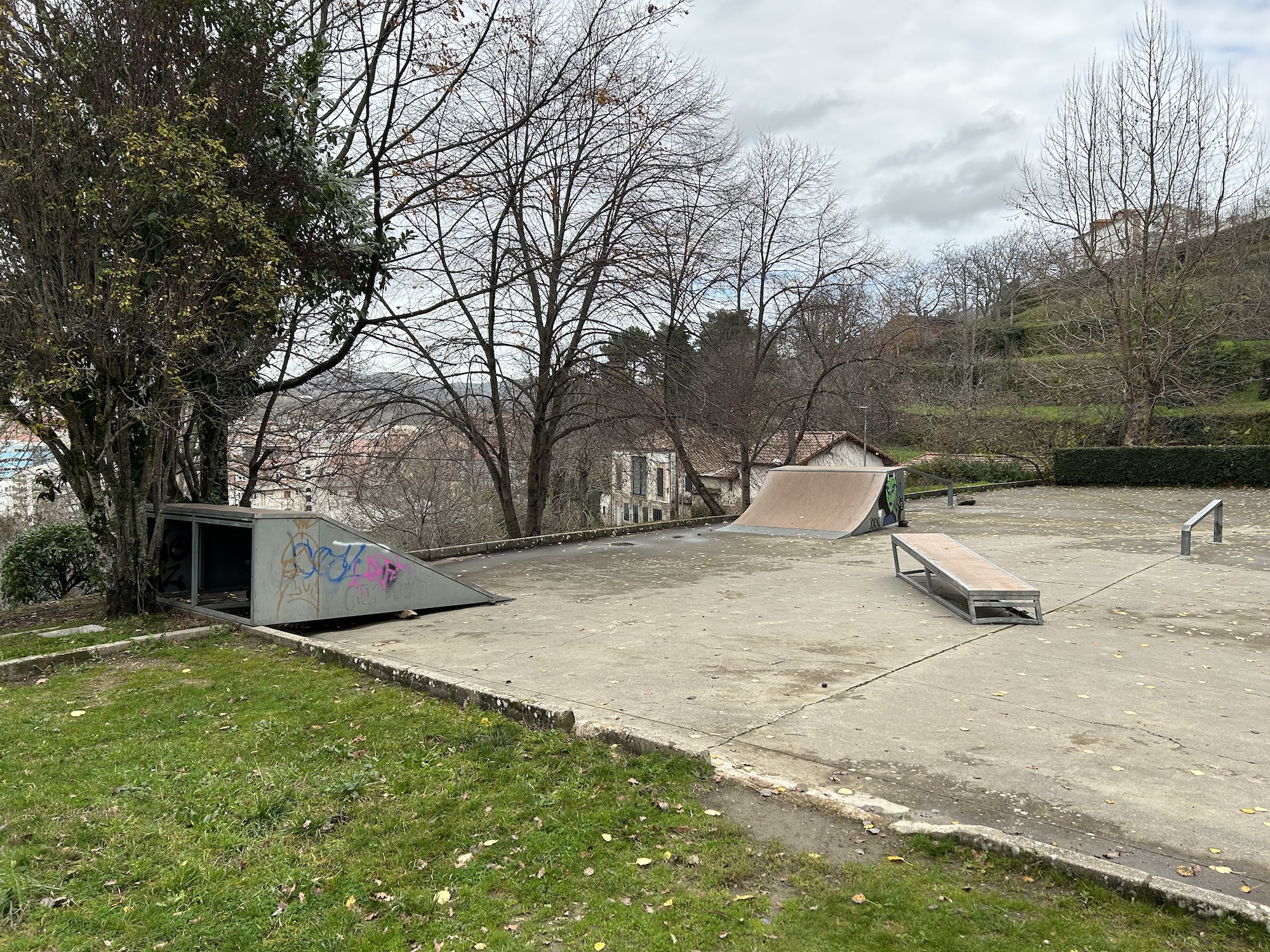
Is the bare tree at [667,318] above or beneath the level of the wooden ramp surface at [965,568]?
above

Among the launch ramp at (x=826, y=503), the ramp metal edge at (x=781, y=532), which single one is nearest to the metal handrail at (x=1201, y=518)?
the launch ramp at (x=826, y=503)

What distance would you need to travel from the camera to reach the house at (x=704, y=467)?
68.7ft

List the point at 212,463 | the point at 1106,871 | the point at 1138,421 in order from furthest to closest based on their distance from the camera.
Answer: the point at 1138,421, the point at 212,463, the point at 1106,871

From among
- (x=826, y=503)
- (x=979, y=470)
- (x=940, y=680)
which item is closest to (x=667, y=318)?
(x=826, y=503)

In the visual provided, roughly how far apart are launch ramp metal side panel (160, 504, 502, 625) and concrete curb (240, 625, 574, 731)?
60cm

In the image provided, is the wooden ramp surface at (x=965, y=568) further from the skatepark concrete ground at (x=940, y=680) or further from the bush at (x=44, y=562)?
the bush at (x=44, y=562)

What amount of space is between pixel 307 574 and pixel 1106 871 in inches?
283

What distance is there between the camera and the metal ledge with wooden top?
740 centimetres

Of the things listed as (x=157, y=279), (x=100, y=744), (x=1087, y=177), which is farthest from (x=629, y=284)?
(x=1087, y=177)

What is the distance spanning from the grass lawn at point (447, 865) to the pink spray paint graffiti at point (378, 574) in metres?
3.73

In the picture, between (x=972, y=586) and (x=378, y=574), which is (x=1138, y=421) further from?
(x=378, y=574)

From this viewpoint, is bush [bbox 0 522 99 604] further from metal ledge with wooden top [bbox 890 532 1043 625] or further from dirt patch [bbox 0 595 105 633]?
metal ledge with wooden top [bbox 890 532 1043 625]

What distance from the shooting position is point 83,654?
260 inches

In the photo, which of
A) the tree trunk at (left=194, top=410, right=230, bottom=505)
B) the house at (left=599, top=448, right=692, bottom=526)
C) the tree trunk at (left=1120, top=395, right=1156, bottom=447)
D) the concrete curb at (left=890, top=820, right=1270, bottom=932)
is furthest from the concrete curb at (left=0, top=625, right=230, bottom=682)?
the tree trunk at (left=1120, top=395, right=1156, bottom=447)
